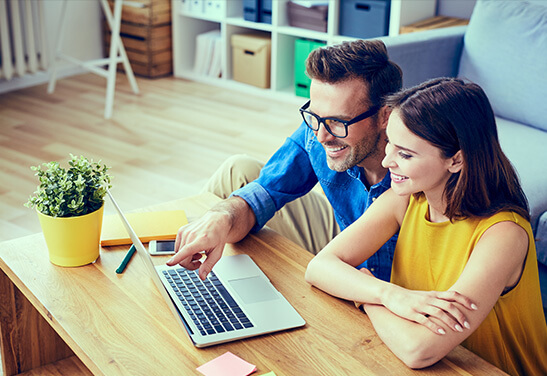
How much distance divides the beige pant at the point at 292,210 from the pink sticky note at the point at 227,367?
33.2 inches

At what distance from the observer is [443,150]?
1187 mm

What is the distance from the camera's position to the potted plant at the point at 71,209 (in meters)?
1.31

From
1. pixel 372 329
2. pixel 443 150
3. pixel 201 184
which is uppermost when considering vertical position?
pixel 443 150

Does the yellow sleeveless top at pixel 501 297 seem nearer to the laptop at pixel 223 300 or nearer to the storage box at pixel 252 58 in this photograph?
the laptop at pixel 223 300

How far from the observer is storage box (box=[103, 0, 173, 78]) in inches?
177

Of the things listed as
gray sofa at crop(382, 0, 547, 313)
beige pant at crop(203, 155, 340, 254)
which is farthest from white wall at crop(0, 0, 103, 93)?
beige pant at crop(203, 155, 340, 254)

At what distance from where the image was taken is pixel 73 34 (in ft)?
15.3

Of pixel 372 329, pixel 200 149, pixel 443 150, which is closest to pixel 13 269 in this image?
pixel 372 329

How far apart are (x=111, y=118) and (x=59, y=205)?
263 centimetres

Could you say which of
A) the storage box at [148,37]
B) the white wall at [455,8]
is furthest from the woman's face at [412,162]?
the storage box at [148,37]

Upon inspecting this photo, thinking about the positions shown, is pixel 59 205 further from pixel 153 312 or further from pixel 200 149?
pixel 200 149

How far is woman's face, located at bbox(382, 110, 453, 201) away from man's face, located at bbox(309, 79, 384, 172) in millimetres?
179

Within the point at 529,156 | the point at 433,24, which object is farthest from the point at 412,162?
the point at 433,24

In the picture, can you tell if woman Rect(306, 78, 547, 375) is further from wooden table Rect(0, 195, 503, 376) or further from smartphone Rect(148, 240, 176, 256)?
smartphone Rect(148, 240, 176, 256)
